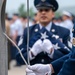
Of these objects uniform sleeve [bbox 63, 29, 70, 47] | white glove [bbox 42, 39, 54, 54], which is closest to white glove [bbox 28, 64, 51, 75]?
white glove [bbox 42, 39, 54, 54]

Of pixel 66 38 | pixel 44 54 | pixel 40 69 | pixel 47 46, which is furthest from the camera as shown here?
pixel 66 38

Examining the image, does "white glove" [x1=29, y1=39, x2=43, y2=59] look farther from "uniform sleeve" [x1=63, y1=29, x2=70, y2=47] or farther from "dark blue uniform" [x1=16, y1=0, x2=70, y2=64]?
"uniform sleeve" [x1=63, y1=29, x2=70, y2=47]

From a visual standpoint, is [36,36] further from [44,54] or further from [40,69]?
[40,69]

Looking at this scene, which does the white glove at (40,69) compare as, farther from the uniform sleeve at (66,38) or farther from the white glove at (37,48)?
the uniform sleeve at (66,38)

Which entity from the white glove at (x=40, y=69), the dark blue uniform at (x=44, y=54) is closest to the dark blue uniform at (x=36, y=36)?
the dark blue uniform at (x=44, y=54)

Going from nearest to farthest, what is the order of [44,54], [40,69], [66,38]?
[40,69] < [44,54] < [66,38]

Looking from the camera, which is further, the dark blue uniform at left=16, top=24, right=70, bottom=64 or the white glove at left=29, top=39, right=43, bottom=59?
the dark blue uniform at left=16, top=24, right=70, bottom=64

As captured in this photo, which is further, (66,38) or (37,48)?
(66,38)

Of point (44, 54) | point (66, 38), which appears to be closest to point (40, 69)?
point (44, 54)

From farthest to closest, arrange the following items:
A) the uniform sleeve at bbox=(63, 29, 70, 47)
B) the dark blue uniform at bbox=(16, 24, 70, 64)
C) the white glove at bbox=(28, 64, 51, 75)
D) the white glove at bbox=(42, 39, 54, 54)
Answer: the uniform sleeve at bbox=(63, 29, 70, 47), the dark blue uniform at bbox=(16, 24, 70, 64), the white glove at bbox=(42, 39, 54, 54), the white glove at bbox=(28, 64, 51, 75)

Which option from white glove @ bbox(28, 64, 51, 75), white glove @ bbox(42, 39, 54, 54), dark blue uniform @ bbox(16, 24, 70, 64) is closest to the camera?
white glove @ bbox(28, 64, 51, 75)

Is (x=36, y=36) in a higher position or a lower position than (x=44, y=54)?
higher

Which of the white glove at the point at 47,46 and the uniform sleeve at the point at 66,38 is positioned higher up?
the white glove at the point at 47,46

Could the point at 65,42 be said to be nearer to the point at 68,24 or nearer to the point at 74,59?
the point at 74,59
